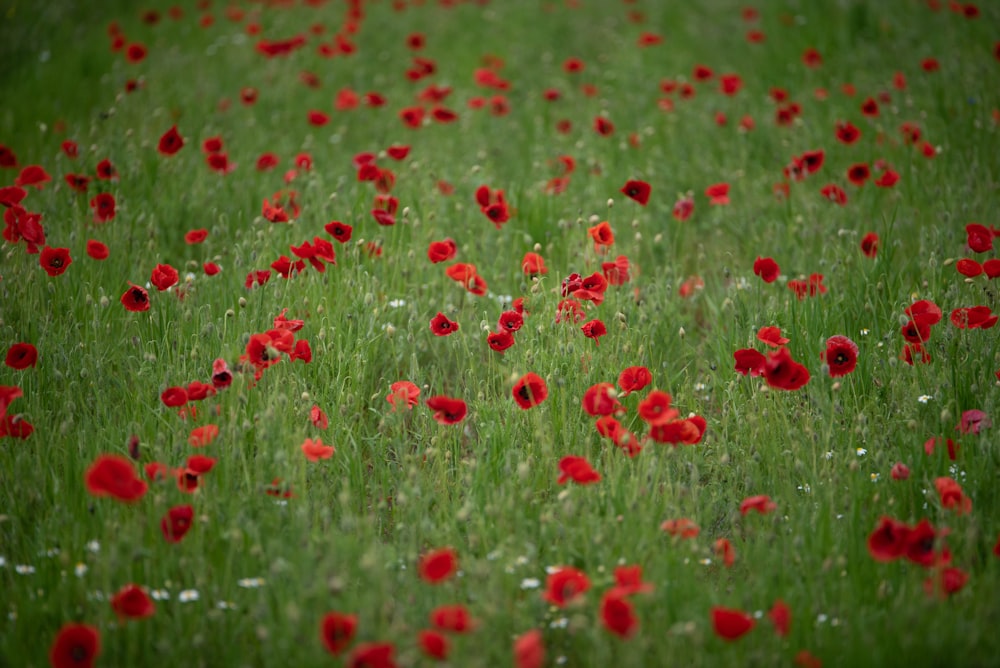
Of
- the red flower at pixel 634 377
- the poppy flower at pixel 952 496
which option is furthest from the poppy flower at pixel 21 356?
the poppy flower at pixel 952 496

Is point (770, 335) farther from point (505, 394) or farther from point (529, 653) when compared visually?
point (529, 653)

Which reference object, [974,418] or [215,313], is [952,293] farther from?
[215,313]

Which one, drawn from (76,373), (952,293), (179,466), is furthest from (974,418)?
(76,373)

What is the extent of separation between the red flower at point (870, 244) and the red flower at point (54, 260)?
2.94 meters

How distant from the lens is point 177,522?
6.72 ft

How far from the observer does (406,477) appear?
259cm

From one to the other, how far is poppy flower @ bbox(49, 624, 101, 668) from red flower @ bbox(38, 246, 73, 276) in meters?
1.56

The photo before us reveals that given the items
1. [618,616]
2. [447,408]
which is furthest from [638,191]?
[618,616]

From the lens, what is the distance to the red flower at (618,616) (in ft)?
5.41

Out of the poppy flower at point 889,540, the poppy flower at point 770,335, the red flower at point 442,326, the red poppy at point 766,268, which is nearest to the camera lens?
the poppy flower at point 889,540

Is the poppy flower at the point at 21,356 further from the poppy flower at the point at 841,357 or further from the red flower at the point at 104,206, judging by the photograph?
the poppy flower at the point at 841,357

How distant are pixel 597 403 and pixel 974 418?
1052 mm

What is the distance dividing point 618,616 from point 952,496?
1.00 meters

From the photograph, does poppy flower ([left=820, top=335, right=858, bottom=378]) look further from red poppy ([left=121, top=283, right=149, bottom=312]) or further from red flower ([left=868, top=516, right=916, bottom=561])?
red poppy ([left=121, top=283, right=149, bottom=312])
